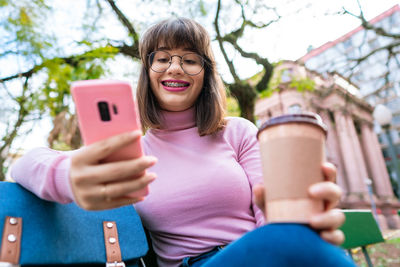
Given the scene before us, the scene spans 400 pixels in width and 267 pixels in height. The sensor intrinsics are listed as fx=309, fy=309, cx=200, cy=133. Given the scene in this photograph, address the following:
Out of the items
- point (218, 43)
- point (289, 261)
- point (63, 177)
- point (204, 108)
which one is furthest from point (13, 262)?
point (218, 43)

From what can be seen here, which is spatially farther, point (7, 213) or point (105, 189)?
point (7, 213)

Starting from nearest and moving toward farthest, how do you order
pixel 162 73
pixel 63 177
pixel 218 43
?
pixel 63 177
pixel 162 73
pixel 218 43

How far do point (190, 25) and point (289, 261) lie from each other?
1.34m

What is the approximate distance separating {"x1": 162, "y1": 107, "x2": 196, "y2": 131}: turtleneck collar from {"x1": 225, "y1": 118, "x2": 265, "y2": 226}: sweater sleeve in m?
0.25

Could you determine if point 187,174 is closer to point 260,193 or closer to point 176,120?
point 176,120

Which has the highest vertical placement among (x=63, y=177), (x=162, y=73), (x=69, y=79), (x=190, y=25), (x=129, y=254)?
(x=69, y=79)

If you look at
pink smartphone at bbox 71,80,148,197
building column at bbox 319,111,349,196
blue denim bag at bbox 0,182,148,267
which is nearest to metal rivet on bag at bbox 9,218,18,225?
blue denim bag at bbox 0,182,148,267

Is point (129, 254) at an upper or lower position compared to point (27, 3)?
lower

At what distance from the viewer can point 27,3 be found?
5793mm

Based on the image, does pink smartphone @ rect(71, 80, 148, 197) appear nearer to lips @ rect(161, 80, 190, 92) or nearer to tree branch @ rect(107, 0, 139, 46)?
lips @ rect(161, 80, 190, 92)

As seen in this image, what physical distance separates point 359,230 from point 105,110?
290 centimetres

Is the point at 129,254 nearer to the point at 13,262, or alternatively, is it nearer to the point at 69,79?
the point at 13,262

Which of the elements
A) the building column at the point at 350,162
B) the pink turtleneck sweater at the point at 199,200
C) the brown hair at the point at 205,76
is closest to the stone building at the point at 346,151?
the building column at the point at 350,162

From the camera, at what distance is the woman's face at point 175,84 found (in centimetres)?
164
